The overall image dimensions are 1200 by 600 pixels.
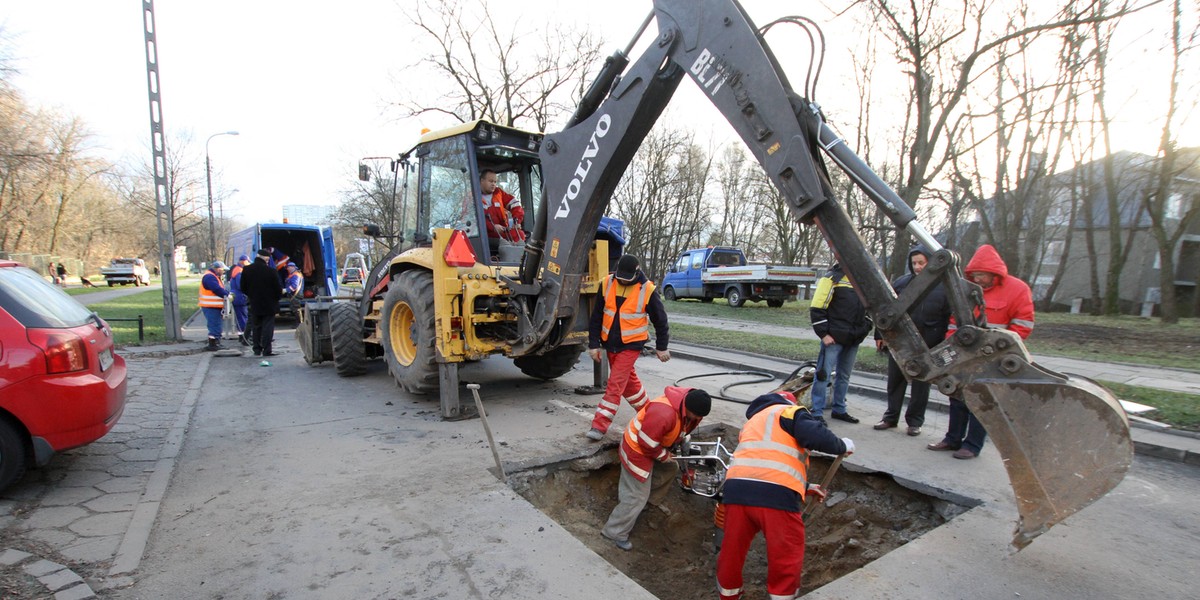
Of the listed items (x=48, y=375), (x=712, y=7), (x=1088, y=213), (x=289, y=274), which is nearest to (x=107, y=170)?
(x=289, y=274)

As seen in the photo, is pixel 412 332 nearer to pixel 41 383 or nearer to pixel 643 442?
pixel 41 383

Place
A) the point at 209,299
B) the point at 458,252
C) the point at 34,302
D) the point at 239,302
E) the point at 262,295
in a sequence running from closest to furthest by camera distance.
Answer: the point at 34,302 → the point at 458,252 → the point at 262,295 → the point at 209,299 → the point at 239,302

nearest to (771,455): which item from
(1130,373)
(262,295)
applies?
(1130,373)

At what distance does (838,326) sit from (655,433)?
3.00 meters

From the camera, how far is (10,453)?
12.4ft

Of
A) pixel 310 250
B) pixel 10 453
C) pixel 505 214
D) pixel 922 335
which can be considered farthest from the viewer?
pixel 310 250

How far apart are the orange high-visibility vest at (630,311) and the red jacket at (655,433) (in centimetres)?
148

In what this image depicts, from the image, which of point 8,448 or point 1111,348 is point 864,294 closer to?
point 8,448

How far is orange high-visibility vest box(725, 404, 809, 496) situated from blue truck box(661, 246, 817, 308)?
18.1 m

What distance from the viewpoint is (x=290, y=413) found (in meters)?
6.32

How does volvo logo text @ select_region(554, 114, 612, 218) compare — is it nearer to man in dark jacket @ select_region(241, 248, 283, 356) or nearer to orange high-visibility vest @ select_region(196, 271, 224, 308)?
man in dark jacket @ select_region(241, 248, 283, 356)

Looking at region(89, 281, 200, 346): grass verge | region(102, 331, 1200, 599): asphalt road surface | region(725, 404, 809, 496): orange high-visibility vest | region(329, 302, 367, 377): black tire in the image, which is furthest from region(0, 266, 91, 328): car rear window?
region(89, 281, 200, 346): grass verge

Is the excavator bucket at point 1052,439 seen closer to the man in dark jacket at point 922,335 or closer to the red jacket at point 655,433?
the red jacket at point 655,433

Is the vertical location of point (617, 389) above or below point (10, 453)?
above
